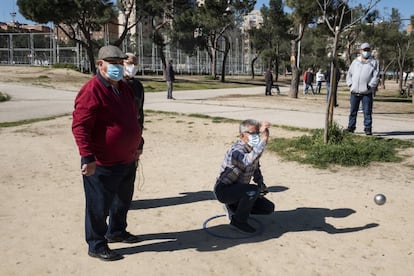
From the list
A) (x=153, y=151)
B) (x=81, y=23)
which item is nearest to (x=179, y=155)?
(x=153, y=151)

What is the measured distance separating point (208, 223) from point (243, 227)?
45cm

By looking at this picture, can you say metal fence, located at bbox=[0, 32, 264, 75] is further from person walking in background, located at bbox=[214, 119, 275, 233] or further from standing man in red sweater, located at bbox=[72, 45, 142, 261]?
standing man in red sweater, located at bbox=[72, 45, 142, 261]

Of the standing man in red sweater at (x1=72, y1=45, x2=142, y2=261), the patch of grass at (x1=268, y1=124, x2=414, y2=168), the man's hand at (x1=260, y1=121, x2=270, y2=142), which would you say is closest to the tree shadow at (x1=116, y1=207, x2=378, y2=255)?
the standing man in red sweater at (x1=72, y1=45, x2=142, y2=261)

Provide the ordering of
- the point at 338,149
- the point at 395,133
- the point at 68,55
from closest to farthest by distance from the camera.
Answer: the point at 338,149 → the point at 395,133 → the point at 68,55

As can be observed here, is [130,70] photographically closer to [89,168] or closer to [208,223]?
[89,168]

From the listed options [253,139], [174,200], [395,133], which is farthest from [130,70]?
[395,133]

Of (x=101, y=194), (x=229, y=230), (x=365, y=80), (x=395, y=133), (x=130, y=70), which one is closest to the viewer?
(x=101, y=194)

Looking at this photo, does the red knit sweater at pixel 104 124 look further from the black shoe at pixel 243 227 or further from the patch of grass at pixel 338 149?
the patch of grass at pixel 338 149

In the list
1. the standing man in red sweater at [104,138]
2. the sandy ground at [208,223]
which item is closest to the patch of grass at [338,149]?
the sandy ground at [208,223]

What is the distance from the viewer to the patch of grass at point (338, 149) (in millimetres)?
7289

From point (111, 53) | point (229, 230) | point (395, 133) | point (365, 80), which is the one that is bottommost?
point (229, 230)

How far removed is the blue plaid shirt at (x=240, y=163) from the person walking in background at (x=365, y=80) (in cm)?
581

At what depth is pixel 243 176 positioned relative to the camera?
4285 mm

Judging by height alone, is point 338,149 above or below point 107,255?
above
